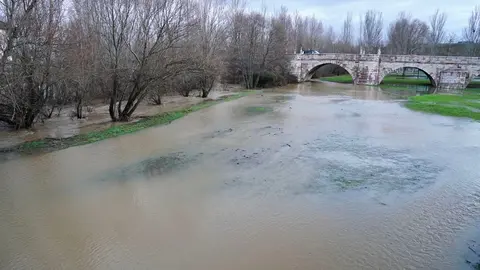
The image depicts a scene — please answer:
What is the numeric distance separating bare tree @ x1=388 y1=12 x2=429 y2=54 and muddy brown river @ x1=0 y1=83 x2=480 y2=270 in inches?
2397

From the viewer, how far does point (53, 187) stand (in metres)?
8.86

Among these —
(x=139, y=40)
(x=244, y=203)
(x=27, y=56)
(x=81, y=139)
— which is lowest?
(x=244, y=203)

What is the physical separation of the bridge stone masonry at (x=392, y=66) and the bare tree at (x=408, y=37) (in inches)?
1093

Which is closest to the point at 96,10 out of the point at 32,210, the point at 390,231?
the point at 32,210

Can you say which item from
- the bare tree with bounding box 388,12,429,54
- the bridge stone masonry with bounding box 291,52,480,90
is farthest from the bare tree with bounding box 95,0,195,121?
the bare tree with bounding box 388,12,429,54

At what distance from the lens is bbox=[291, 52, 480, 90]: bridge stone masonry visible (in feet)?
131

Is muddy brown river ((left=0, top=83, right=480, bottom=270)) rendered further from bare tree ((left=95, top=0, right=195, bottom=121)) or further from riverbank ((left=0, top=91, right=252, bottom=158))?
bare tree ((left=95, top=0, right=195, bottom=121))

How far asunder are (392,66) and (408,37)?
29549 mm

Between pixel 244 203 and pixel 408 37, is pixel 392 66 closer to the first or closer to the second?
pixel 408 37

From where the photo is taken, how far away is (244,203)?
7969mm

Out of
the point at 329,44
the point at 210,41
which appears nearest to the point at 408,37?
the point at 329,44

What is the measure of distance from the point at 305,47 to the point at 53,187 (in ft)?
226

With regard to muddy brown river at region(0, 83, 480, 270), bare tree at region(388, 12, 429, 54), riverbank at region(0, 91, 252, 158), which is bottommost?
muddy brown river at region(0, 83, 480, 270)

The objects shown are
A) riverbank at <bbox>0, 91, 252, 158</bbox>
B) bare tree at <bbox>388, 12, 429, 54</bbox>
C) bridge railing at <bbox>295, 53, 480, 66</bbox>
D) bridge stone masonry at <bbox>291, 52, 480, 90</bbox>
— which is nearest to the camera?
riverbank at <bbox>0, 91, 252, 158</bbox>
